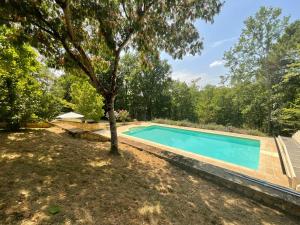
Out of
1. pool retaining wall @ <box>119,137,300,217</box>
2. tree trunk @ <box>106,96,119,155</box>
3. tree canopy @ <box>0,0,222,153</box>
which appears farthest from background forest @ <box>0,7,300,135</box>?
pool retaining wall @ <box>119,137,300,217</box>

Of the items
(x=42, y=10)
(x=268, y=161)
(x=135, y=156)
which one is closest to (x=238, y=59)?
(x=268, y=161)

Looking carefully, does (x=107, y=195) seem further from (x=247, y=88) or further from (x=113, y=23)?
(x=247, y=88)

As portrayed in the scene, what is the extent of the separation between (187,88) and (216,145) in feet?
51.8

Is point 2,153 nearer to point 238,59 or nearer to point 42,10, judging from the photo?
point 42,10

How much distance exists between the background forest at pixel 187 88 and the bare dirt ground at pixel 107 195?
322 cm

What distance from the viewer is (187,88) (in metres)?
25.1

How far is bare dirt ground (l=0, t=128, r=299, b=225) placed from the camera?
2520 mm

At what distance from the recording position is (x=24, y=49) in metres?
5.89

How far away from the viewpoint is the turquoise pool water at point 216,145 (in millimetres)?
8070

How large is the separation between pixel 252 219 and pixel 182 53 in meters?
4.56

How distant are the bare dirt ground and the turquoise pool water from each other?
4.13 meters

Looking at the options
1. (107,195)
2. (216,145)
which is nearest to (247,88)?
(216,145)

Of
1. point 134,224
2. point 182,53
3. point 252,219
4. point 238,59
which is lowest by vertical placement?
point 252,219

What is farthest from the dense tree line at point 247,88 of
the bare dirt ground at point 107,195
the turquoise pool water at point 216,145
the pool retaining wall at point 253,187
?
the bare dirt ground at point 107,195
